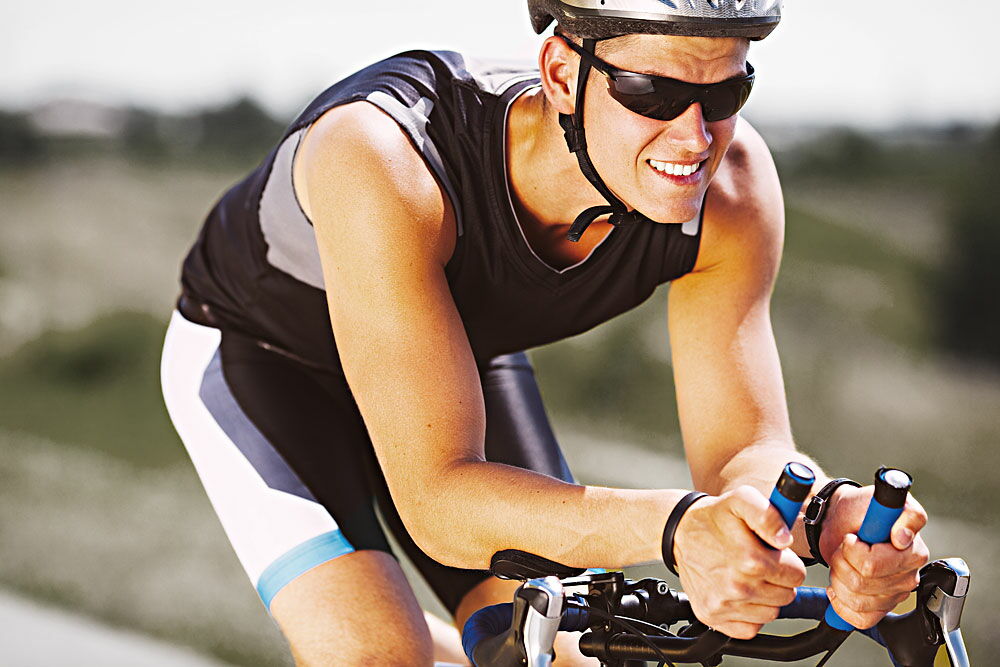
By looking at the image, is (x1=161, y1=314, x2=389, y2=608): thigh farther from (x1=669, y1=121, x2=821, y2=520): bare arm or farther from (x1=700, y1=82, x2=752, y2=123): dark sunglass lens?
(x1=700, y1=82, x2=752, y2=123): dark sunglass lens

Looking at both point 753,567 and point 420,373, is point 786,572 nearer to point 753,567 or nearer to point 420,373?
point 753,567

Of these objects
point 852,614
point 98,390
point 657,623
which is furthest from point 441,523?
point 98,390

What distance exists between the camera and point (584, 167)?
1.70 meters

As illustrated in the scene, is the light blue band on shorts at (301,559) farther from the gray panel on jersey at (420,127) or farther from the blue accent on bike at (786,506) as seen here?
the blue accent on bike at (786,506)

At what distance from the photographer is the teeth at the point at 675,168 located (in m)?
1.61

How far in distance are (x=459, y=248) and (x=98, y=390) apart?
16.8 feet

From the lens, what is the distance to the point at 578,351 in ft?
21.5

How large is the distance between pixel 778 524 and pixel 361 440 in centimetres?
113

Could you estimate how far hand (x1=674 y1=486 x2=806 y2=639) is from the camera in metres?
1.21

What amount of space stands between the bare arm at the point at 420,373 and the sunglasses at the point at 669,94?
310 millimetres

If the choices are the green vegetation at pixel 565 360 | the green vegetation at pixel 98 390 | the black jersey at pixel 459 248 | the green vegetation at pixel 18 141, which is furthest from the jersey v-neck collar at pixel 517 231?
→ the green vegetation at pixel 18 141

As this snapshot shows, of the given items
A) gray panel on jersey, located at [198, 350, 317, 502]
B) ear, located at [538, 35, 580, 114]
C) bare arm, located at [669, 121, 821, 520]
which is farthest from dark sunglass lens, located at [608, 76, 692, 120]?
gray panel on jersey, located at [198, 350, 317, 502]

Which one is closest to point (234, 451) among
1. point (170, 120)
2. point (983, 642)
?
point (983, 642)

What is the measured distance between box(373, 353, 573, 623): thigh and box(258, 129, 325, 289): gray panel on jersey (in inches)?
16.8
